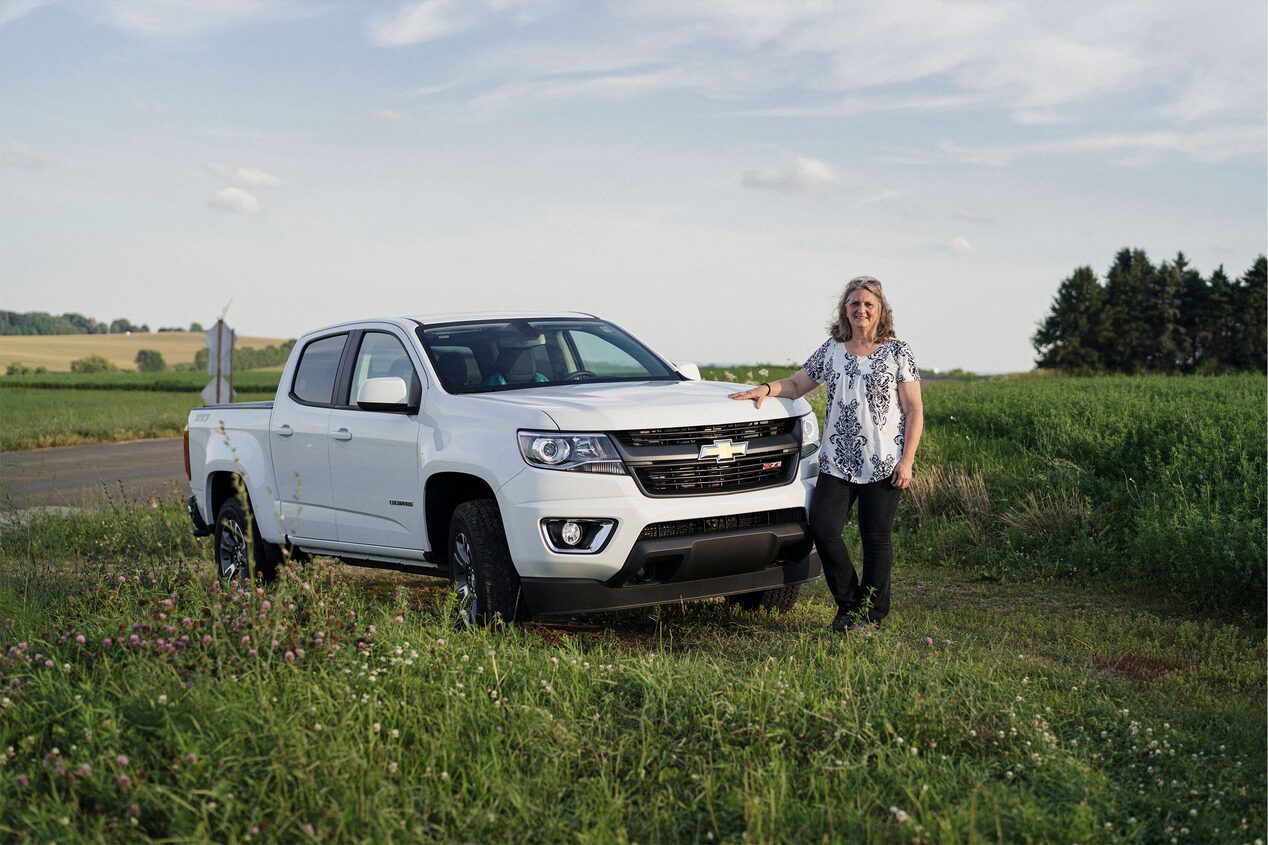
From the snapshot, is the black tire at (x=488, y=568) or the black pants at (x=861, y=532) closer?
the black tire at (x=488, y=568)

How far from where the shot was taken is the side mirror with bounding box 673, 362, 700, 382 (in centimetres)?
820

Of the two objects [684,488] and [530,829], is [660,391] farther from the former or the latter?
[530,829]

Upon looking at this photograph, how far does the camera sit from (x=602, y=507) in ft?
21.5

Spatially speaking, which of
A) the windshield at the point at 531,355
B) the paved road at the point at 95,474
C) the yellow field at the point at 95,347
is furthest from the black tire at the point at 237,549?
the yellow field at the point at 95,347

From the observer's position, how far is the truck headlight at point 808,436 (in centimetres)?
739

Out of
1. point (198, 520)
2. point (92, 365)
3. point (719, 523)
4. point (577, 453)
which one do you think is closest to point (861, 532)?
point (719, 523)

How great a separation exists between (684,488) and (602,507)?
0.49 meters

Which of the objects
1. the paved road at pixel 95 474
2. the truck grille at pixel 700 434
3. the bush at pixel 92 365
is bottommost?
the paved road at pixel 95 474

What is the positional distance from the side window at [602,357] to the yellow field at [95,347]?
74.3m

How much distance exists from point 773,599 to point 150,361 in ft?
272

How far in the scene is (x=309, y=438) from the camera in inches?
332

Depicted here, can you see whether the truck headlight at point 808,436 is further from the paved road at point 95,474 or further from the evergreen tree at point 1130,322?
the evergreen tree at point 1130,322

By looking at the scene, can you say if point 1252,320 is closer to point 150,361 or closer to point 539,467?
point 150,361

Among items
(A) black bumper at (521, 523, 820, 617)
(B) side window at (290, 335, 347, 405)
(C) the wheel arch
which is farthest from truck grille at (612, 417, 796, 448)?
(B) side window at (290, 335, 347, 405)
